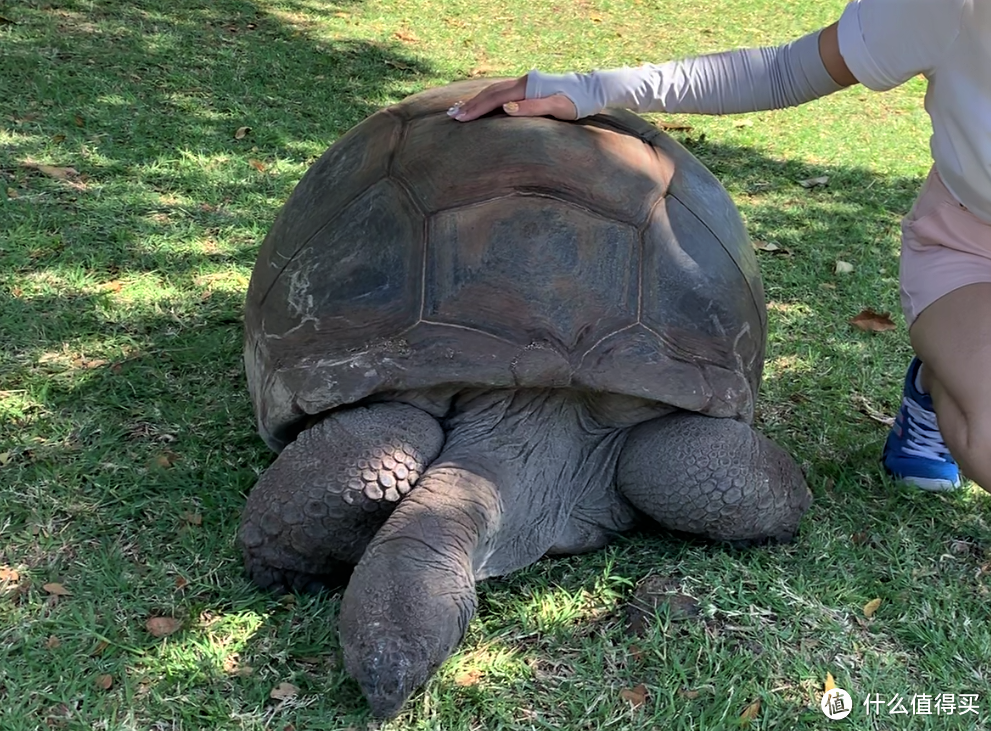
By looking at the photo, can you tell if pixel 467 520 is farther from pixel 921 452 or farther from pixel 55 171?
pixel 55 171

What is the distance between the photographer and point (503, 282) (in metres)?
2.38

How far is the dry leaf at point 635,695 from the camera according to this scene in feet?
7.06

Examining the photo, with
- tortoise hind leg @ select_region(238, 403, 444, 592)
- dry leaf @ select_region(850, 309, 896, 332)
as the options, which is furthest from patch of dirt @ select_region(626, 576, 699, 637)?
dry leaf @ select_region(850, 309, 896, 332)

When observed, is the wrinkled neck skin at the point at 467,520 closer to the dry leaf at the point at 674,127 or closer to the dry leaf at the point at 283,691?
the dry leaf at the point at 283,691

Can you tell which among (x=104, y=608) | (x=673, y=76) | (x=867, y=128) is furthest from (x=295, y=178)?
(x=867, y=128)

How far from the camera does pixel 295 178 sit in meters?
4.70

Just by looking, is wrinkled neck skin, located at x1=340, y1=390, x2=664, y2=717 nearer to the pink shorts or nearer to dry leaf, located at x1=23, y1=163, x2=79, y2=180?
the pink shorts

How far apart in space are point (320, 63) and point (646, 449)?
4.81 meters

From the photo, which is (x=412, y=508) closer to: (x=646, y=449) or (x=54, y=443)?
(x=646, y=449)

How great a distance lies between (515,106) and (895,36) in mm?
1027

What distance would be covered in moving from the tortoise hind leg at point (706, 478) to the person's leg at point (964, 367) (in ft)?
1.53

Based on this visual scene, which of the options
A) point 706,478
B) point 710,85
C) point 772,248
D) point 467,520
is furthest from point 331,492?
point 772,248

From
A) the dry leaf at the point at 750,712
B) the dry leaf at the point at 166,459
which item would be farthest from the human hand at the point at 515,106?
the dry leaf at the point at 750,712

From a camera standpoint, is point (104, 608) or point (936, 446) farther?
point (936, 446)
